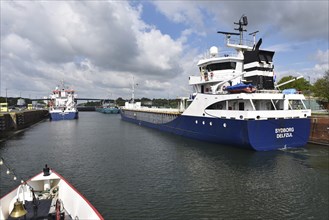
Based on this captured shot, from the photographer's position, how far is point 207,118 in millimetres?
32250

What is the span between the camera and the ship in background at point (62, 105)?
90.1 m

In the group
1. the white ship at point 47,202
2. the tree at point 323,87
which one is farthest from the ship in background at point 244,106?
the tree at point 323,87

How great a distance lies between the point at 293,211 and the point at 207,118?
19.0 meters

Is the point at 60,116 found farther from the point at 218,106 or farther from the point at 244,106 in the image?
the point at 244,106

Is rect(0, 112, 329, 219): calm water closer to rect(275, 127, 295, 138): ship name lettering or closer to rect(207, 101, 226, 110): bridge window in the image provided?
rect(275, 127, 295, 138): ship name lettering

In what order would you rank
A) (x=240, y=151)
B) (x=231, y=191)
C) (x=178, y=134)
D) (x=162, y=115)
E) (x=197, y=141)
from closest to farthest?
(x=231, y=191) → (x=240, y=151) → (x=197, y=141) → (x=178, y=134) → (x=162, y=115)

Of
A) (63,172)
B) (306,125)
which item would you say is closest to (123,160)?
(63,172)

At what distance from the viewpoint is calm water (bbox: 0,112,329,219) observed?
555 inches

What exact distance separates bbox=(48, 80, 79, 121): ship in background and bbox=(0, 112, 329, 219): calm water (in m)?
61.4

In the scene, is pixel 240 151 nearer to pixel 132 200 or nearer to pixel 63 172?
pixel 132 200

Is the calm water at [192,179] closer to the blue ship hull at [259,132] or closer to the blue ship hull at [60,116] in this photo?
the blue ship hull at [259,132]

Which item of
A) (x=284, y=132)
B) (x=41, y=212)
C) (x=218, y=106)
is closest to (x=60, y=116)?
(x=218, y=106)

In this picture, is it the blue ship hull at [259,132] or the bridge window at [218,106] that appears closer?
the blue ship hull at [259,132]

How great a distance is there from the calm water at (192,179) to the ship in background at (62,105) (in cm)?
6137
